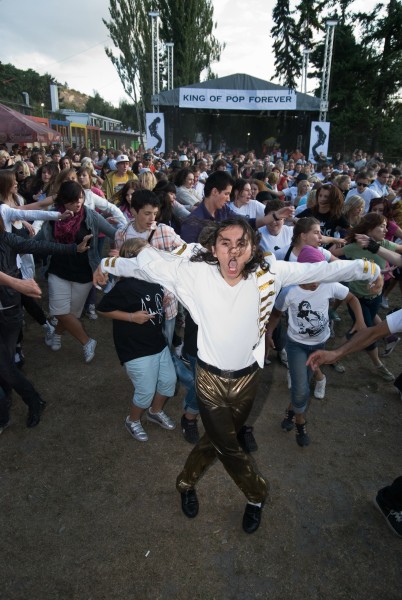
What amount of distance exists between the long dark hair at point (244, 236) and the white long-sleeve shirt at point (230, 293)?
4 centimetres

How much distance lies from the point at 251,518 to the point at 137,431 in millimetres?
1309

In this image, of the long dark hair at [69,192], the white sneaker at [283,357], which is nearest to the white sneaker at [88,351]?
the long dark hair at [69,192]

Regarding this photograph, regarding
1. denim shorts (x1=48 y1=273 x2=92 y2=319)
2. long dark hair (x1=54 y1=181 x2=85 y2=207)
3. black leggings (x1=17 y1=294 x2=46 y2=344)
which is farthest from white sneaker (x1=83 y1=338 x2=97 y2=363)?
long dark hair (x1=54 y1=181 x2=85 y2=207)

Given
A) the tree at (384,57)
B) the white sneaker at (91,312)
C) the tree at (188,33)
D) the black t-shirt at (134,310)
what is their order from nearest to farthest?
the black t-shirt at (134,310)
the white sneaker at (91,312)
the tree at (384,57)
the tree at (188,33)

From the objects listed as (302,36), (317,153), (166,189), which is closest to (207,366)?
(166,189)

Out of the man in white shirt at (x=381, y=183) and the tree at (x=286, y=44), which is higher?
the tree at (x=286, y=44)

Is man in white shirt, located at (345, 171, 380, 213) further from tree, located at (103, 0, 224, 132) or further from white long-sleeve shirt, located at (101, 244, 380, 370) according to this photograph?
tree, located at (103, 0, 224, 132)

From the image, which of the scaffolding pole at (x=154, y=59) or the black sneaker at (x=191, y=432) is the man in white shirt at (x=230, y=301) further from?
the scaffolding pole at (x=154, y=59)

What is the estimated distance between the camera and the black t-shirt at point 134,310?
10.5 feet

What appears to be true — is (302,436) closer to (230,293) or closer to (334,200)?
(230,293)

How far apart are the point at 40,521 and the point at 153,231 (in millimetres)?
2643

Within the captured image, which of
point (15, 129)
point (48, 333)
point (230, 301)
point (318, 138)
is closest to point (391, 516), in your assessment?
point (230, 301)

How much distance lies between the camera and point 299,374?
11.1 ft

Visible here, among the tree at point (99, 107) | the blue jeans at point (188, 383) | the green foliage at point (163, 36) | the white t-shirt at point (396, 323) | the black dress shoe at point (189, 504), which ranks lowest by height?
the black dress shoe at point (189, 504)
